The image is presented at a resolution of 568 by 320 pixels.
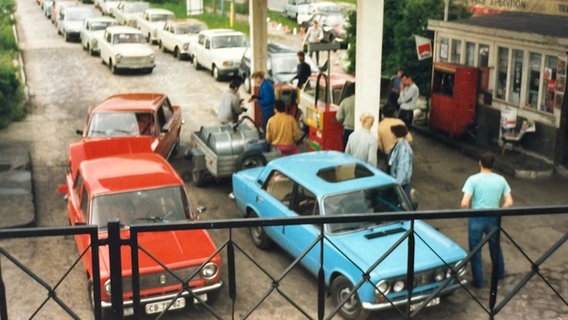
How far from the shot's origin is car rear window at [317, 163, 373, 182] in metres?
9.84

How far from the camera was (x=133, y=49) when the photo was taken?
90.6 feet

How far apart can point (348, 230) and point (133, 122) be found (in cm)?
655

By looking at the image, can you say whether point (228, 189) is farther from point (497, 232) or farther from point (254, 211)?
point (497, 232)

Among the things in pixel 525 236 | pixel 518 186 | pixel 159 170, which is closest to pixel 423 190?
pixel 518 186

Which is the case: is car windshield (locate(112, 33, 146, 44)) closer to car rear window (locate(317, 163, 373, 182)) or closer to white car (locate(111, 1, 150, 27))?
white car (locate(111, 1, 150, 27))

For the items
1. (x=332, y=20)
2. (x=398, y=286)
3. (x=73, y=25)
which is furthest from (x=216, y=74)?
(x=398, y=286)

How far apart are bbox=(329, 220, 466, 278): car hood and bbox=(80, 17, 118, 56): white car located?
24022 mm

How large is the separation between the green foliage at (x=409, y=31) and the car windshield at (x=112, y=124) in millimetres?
9100

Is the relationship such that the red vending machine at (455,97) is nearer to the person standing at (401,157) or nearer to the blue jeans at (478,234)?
the person standing at (401,157)

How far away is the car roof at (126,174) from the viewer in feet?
31.7

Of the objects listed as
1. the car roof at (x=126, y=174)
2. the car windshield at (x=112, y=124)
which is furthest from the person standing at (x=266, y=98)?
the car roof at (x=126, y=174)

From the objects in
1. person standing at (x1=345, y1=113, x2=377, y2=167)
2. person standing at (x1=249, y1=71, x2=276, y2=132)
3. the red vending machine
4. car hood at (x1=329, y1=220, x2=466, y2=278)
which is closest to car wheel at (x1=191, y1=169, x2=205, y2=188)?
person standing at (x1=249, y1=71, x2=276, y2=132)

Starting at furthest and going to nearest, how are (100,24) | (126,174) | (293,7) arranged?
(293,7), (100,24), (126,174)

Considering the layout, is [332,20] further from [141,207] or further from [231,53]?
[141,207]
